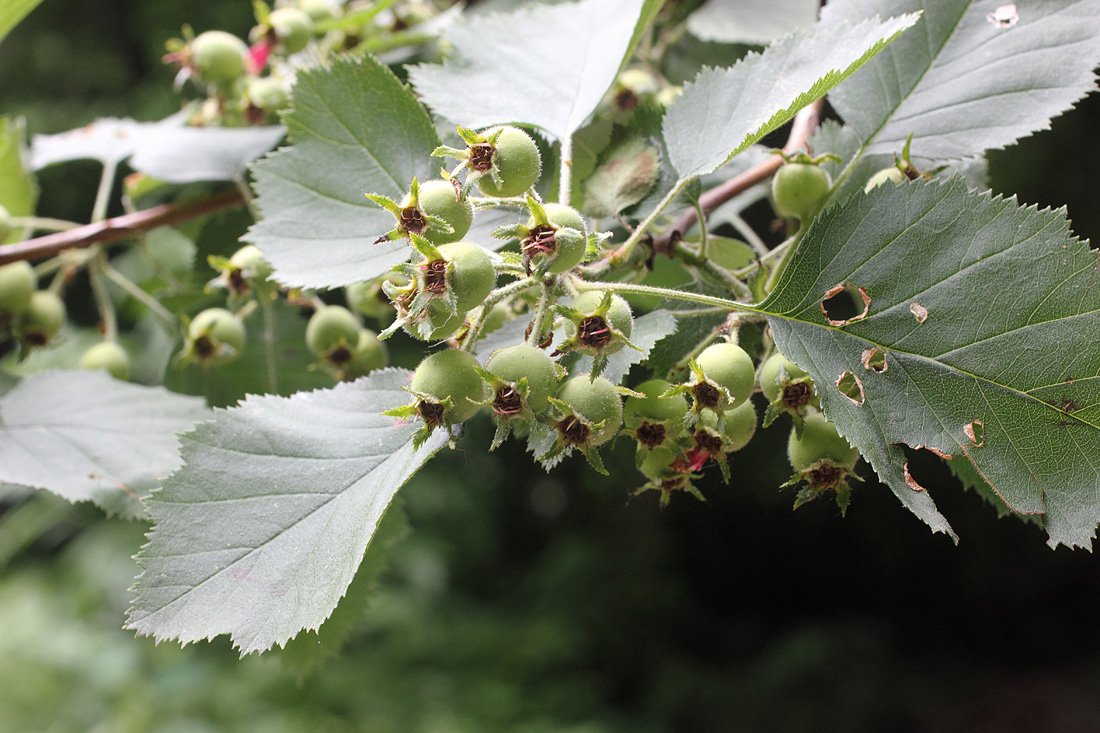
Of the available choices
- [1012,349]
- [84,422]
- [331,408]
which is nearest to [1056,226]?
[1012,349]

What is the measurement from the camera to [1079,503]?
696mm

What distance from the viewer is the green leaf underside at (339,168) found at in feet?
3.03

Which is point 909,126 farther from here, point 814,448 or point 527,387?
point 527,387

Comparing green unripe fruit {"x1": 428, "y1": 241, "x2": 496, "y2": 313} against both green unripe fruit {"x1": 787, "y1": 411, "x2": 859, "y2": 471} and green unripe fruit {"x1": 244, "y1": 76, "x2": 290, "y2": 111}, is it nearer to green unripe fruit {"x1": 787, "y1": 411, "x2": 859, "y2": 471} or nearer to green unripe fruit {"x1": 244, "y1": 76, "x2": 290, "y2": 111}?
green unripe fruit {"x1": 787, "y1": 411, "x2": 859, "y2": 471}

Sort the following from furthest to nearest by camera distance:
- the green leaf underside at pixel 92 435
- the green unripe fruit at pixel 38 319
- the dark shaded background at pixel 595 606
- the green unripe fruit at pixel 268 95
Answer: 1. the dark shaded background at pixel 595 606
2. the green unripe fruit at pixel 268 95
3. the green unripe fruit at pixel 38 319
4. the green leaf underside at pixel 92 435

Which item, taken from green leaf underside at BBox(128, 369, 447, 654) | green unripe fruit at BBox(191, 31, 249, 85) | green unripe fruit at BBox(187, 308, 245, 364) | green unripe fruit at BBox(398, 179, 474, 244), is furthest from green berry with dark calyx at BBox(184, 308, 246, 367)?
green unripe fruit at BBox(398, 179, 474, 244)

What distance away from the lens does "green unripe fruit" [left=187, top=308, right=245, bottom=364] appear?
3.95 feet

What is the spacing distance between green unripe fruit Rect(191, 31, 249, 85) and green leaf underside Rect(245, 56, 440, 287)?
0.60 metres

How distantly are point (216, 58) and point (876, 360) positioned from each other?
1.28 metres

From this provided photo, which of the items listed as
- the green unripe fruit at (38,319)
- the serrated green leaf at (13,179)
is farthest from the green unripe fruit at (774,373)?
the serrated green leaf at (13,179)

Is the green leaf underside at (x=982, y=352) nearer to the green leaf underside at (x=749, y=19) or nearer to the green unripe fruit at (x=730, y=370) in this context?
the green unripe fruit at (x=730, y=370)

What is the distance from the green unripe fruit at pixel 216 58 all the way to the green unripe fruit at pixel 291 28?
0.09m

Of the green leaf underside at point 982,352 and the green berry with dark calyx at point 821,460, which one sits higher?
the green leaf underside at point 982,352

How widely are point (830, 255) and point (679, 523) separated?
5.40 meters
